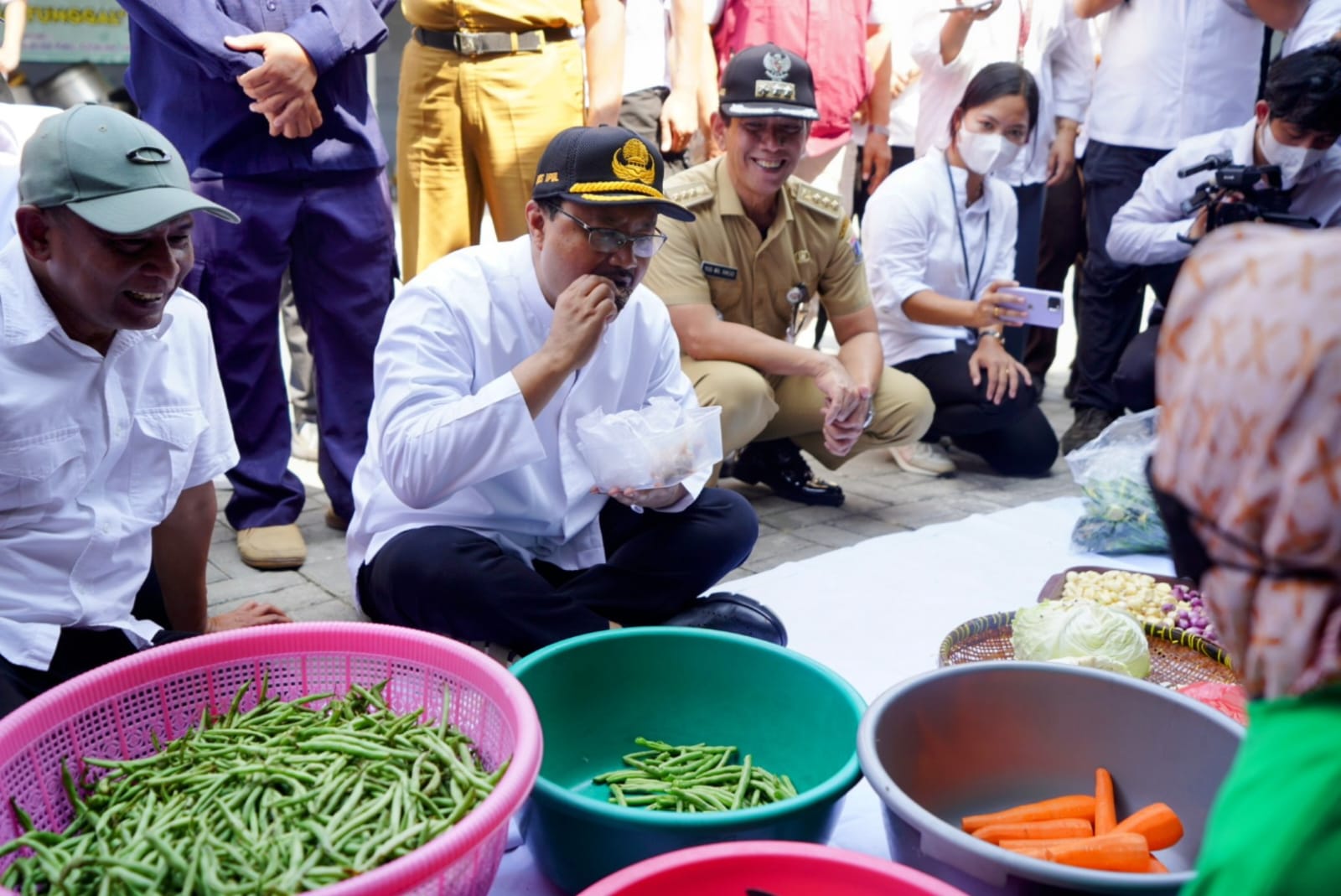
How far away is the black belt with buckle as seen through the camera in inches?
156

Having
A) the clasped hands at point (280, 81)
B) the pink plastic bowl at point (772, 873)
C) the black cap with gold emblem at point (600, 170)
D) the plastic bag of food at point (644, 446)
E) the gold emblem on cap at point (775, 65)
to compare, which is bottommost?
the pink plastic bowl at point (772, 873)

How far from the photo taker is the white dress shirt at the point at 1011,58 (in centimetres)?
534

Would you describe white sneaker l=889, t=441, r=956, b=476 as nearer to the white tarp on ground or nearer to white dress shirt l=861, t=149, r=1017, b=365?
white dress shirt l=861, t=149, r=1017, b=365

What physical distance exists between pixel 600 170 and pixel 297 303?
5.67 ft

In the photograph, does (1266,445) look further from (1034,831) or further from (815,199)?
(815,199)

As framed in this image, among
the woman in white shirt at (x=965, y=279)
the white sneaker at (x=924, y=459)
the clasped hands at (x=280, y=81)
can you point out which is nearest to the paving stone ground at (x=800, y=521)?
the white sneaker at (x=924, y=459)

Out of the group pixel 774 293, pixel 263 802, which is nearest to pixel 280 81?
pixel 774 293

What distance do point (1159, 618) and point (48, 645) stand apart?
2500mm

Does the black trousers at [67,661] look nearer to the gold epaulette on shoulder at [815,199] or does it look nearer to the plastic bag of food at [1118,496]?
the gold epaulette on shoulder at [815,199]

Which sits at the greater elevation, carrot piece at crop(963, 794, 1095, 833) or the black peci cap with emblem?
the black peci cap with emblem

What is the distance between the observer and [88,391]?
7.09 feet

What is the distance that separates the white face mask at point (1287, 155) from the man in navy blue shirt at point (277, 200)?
11.1ft

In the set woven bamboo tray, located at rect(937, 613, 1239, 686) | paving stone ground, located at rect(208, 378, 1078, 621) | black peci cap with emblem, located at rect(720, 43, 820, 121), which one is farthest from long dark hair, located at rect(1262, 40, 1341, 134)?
woven bamboo tray, located at rect(937, 613, 1239, 686)

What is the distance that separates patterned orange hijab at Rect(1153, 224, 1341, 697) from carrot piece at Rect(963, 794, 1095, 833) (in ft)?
3.07
